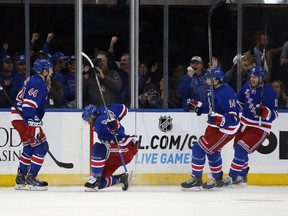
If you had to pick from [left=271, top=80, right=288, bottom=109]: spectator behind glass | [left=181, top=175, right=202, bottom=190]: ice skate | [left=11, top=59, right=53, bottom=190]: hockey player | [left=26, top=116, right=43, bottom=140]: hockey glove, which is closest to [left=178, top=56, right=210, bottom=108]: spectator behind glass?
[left=271, top=80, right=288, bottom=109]: spectator behind glass

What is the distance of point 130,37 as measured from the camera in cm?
1758

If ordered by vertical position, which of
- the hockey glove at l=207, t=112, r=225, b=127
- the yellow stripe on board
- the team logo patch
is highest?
the hockey glove at l=207, t=112, r=225, b=127

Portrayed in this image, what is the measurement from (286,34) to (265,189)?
2094 millimetres

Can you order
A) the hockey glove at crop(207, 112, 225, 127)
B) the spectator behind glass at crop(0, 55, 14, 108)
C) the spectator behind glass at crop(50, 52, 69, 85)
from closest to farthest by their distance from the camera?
the hockey glove at crop(207, 112, 225, 127) → the spectator behind glass at crop(0, 55, 14, 108) → the spectator behind glass at crop(50, 52, 69, 85)

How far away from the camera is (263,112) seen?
17.1m

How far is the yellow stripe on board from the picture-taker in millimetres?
17406

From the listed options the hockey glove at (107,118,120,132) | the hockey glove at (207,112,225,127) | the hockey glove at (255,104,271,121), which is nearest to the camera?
the hockey glove at (107,118,120,132)

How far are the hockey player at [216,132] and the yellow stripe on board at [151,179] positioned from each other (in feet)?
2.21

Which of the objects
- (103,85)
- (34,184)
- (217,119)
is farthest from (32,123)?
(217,119)
